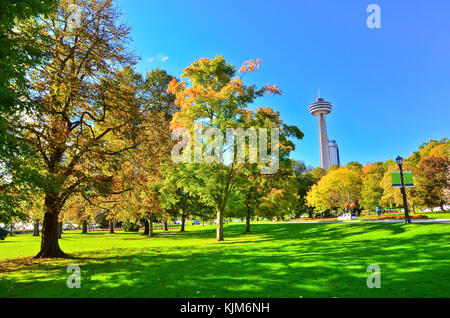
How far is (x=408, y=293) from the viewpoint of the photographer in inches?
261

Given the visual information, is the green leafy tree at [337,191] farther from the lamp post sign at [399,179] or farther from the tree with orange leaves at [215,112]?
the tree with orange leaves at [215,112]

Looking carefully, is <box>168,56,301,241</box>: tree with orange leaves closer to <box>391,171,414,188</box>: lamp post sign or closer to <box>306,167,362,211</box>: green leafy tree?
<box>391,171,414,188</box>: lamp post sign

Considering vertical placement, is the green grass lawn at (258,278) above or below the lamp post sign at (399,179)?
below

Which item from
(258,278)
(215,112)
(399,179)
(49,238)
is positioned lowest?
(258,278)

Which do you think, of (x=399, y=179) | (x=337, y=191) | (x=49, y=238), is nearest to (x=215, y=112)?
(x=49, y=238)

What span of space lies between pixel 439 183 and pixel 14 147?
5554 centimetres

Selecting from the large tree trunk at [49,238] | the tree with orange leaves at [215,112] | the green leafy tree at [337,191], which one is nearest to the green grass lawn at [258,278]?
the large tree trunk at [49,238]

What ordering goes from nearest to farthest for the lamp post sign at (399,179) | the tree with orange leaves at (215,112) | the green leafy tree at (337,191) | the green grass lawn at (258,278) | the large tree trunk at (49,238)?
the green grass lawn at (258,278), the large tree trunk at (49,238), the tree with orange leaves at (215,112), the lamp post sign at (399,179), the green leafy tree at (337,191)

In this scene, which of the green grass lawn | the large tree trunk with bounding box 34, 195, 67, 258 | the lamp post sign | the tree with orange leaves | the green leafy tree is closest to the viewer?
the green grass lawn

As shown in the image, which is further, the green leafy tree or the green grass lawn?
the green leafy tree

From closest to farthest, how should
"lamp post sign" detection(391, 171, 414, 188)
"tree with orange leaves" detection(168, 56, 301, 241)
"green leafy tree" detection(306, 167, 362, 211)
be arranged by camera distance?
"tree with orange leaves" detection(168, 56, 301, 241) < "lamp post sign" detection(391, 171, 414, 188) < "green leafy tree" detection(306, 167, 362, 211)

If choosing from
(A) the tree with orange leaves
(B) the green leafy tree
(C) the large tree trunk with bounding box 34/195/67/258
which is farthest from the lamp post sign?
(B) the green leafy tree

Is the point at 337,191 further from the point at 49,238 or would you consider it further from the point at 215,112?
the point at 49,238
